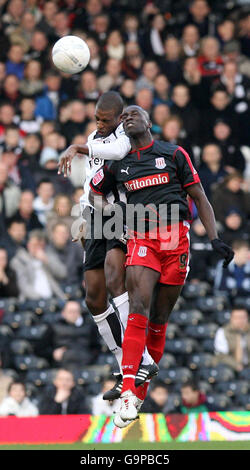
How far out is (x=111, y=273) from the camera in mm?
9070

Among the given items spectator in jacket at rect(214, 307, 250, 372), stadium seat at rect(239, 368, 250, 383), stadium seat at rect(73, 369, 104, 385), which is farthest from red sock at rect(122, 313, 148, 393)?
spectator in jacket at rect(214, 307, 250, 372)

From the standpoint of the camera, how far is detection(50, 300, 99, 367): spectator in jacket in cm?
1338

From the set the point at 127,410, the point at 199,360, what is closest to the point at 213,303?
the point at 199,360

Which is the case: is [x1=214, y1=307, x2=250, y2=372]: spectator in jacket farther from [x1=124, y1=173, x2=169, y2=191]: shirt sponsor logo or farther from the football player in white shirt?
[x1=124, y1=173, x2=169, y2=191]: shirt sponsor logo

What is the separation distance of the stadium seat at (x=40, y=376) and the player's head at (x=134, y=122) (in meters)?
5.01

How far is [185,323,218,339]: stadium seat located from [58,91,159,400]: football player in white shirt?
459cm

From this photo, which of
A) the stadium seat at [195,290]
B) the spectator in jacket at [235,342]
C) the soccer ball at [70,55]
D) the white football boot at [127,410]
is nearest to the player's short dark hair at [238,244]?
the stadium seat at [195,290]

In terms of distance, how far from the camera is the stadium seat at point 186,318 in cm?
1424

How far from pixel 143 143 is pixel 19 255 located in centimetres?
538

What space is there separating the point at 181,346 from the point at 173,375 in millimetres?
629

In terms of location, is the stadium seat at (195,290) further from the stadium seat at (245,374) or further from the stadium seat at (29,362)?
the stadium seat at (29,362)

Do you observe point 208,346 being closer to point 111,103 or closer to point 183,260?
point 183,260

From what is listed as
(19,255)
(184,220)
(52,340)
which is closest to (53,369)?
(52,340)
